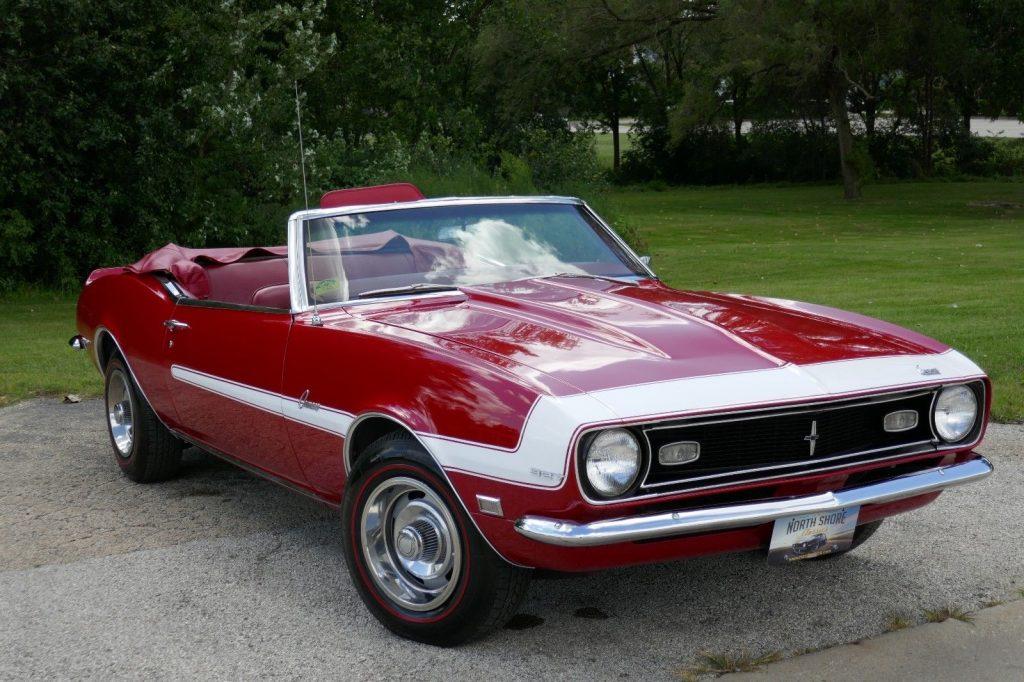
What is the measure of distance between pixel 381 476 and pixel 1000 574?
240cm

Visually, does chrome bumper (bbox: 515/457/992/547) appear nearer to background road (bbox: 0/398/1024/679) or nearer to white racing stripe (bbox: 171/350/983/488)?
white racing stripe (bbox: 171/350/983/488)

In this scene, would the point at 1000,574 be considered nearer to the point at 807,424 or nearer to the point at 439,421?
the point at 807,424

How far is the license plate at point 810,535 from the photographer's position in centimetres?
368

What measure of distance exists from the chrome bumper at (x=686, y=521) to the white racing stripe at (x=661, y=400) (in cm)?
13

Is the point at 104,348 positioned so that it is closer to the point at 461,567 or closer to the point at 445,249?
the point at 445,249

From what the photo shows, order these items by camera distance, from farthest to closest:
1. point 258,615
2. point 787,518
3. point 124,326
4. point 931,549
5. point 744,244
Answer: point 744,244, point 124,326, point 931,549, point 258,615, point 787,518

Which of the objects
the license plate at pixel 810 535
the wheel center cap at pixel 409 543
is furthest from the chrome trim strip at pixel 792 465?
the wheel center cap at pixel 409 543

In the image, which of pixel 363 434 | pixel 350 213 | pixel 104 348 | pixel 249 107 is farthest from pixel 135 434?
pixel 249 107

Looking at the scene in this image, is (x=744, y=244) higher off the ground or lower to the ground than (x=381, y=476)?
lower

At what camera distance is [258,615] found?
169 inches

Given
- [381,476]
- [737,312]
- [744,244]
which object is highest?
[737,312]

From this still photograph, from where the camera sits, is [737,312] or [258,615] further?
[737,312]

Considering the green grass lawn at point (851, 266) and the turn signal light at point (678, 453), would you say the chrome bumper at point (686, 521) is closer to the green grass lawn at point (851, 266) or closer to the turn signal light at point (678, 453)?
the turn signal light at point (678, 453)

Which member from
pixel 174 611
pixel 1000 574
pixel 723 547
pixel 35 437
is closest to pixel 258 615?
pixel 174 611
